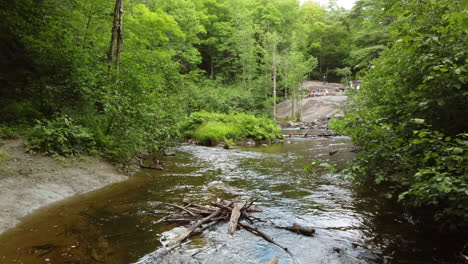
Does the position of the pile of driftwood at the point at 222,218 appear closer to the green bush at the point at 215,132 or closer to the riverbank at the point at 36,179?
the riverbank at the point at 36,179

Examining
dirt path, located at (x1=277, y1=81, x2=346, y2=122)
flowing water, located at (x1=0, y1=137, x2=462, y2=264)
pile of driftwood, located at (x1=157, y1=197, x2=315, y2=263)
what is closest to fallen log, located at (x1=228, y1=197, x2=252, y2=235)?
pile of driftwood, located at (x1=157, y1=197, x2=315, y2=263)

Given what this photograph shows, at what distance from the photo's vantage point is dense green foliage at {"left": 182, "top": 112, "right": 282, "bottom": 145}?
18094 mm

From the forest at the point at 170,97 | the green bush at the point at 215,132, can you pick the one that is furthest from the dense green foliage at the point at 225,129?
the forest at the point at 170,97

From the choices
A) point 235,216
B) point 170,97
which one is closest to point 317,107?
point 170,97

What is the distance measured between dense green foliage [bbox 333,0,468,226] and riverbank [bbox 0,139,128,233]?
613 cm

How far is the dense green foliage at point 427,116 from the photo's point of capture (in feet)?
9.75

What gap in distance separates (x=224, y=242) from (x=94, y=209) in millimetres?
3140

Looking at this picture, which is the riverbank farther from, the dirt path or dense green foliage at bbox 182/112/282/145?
the dirt path

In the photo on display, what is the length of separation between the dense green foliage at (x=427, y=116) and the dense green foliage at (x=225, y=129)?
535 inches

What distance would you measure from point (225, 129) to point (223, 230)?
1439 cm

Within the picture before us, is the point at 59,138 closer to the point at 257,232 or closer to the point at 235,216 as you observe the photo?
the point at 235,216

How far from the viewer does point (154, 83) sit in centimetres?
1005

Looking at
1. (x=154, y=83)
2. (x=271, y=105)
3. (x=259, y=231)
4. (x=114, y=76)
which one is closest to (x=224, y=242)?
(x=259, y=231)

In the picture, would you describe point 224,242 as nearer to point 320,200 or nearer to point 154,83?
point 320,200
